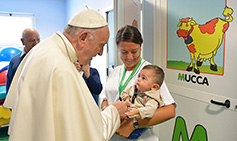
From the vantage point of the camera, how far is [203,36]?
2.03 metres

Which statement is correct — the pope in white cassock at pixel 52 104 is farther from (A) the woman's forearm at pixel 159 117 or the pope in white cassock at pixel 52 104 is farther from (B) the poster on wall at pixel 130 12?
(B) the poster on wall at pixel 130 12

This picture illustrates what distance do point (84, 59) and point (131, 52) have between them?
49cm

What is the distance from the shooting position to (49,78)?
0.86 m

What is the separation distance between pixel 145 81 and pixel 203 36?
103cm

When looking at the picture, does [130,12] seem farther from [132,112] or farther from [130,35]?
[132,112]

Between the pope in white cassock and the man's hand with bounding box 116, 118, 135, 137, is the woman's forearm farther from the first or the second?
the pope in white cassock

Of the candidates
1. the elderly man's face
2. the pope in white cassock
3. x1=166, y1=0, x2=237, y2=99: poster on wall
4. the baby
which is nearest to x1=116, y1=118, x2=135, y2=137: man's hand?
the baby

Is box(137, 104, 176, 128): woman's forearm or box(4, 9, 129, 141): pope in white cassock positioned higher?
box(4, 9, 129, 141): pope in white cassock

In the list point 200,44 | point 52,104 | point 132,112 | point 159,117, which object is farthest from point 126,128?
point 200,44

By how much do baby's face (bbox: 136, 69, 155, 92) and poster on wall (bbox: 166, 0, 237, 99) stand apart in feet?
2.88

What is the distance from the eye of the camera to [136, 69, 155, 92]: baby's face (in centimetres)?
143

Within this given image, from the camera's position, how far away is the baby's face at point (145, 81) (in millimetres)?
1435

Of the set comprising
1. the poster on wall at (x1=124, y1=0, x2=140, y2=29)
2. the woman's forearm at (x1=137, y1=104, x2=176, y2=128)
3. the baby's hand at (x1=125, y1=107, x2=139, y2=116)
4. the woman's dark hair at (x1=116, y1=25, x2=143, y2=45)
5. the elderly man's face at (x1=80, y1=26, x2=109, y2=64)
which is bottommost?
the woman's forearm at (x1=137, y1=104, x2=176, y2=128)

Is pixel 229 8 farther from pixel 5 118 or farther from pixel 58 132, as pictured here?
pixel 5 118
